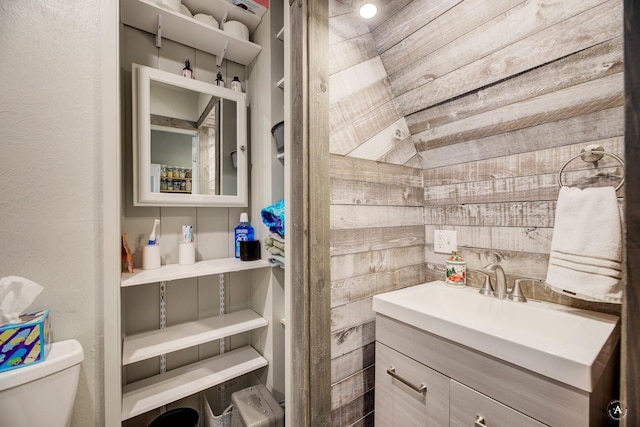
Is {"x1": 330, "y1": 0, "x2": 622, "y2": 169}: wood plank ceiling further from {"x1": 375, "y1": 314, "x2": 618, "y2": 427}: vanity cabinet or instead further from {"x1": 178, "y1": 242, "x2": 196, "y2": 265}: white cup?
{"x1": 178, "y1": 242, "x2": 196, "y2": 265}: white cup

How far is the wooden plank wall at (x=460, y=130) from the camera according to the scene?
2.86ft

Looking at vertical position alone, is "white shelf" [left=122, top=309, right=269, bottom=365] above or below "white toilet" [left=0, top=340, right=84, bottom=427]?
below

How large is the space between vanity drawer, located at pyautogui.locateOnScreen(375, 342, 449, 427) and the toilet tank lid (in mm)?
1064

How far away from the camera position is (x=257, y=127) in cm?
156

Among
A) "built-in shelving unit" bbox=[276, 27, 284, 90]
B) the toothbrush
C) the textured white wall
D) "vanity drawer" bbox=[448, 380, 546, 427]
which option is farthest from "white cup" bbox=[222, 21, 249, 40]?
"vanity drawer" bbox=[448, 380, 546, 427]

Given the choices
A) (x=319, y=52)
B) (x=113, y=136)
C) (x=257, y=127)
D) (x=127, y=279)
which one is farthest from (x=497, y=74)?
(x=127, y=279)

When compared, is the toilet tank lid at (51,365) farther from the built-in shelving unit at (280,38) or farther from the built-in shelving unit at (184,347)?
the built-in shelving unit at (280,38)

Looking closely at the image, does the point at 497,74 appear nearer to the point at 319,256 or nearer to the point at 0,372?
the point at 319,256

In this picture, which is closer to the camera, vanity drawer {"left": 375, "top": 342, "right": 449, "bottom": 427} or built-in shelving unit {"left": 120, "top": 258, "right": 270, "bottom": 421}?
vanity drawer {"left": 375, "top": 342, "right": 449, "bottom": 427}

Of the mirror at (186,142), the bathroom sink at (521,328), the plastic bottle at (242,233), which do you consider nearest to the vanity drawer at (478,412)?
the bathroom sink at (521,328)

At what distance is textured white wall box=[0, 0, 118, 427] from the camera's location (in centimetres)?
88

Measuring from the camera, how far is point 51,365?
0.80 metres

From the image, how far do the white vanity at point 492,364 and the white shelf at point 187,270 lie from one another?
0.73 meters

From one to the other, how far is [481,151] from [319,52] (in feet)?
2.75
